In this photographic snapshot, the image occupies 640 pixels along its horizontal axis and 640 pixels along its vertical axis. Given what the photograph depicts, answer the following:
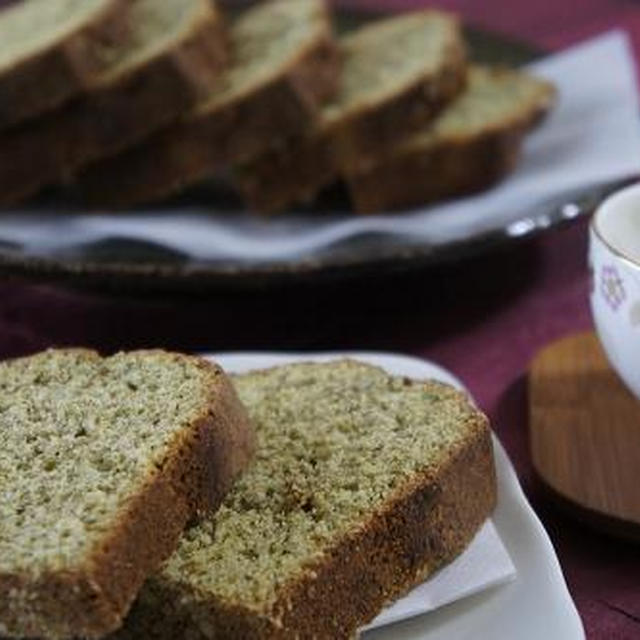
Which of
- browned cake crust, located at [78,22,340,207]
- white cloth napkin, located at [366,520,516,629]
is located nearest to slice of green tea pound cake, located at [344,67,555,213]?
browned cake crust, located at [78,22,340,207]

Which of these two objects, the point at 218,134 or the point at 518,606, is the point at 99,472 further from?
the point at 218,134

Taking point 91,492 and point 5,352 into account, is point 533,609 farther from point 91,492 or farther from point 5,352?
point 5,352

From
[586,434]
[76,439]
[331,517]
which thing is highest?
[76,439]

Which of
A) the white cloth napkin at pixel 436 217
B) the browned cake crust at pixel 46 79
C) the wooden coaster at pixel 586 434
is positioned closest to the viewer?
the wooden coaster at pixel 586 434

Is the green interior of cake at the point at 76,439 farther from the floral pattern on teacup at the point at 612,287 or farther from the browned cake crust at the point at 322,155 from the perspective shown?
the browned cake crust at the point at 322,155

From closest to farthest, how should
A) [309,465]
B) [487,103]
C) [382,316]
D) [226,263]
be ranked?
[309,465], [226,263], [382,316], [487,103]

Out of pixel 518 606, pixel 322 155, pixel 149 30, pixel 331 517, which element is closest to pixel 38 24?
pixel 149 30

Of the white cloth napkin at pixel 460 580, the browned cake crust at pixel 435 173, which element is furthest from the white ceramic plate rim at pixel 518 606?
the browned cake crust at pixel 435 173
